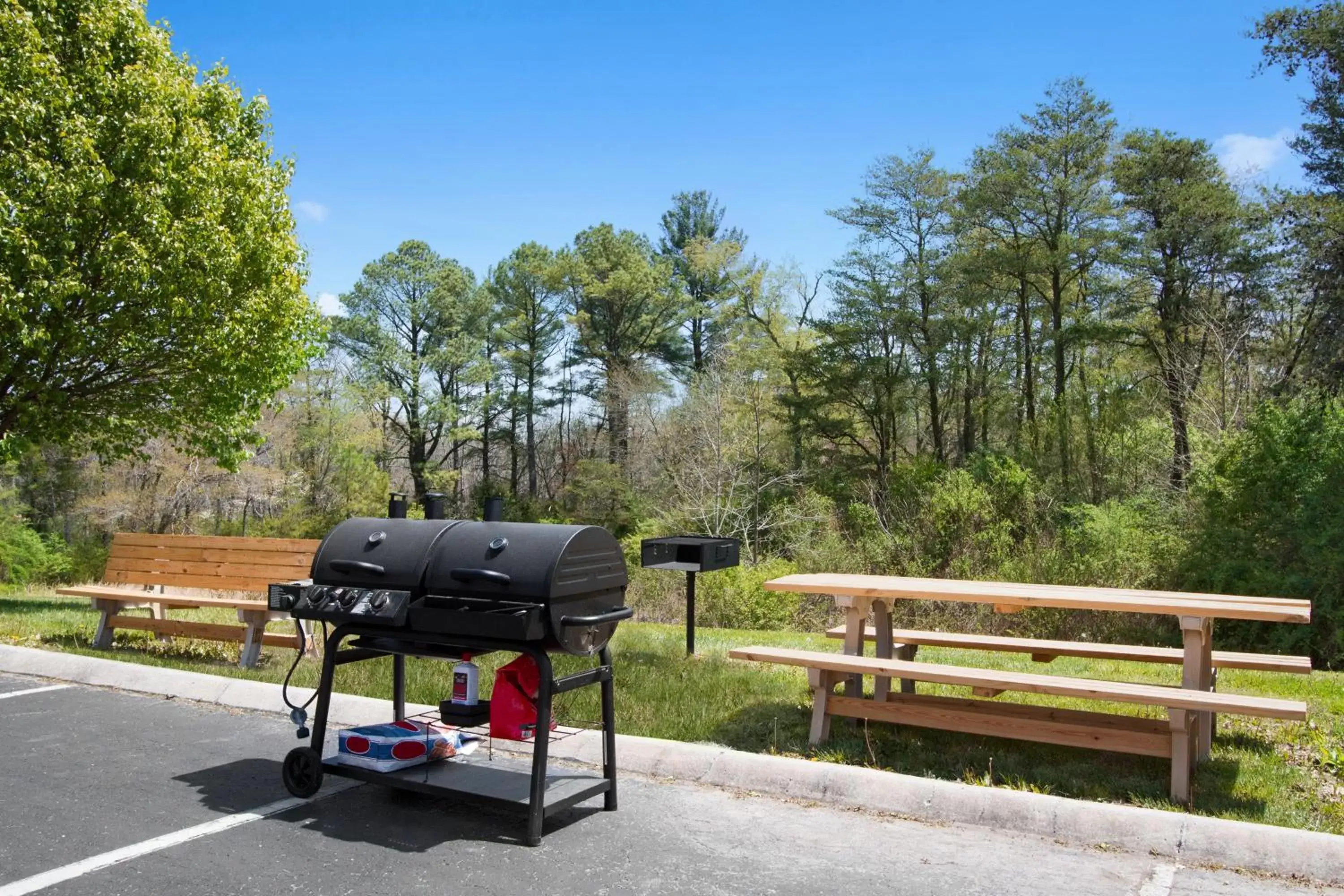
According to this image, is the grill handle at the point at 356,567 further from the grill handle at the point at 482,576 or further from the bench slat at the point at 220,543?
the bench slat at the point at 220,543

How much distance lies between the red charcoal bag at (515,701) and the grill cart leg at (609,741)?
0.85ft

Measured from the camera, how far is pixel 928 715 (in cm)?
521

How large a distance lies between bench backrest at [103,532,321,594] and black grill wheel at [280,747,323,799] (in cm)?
303

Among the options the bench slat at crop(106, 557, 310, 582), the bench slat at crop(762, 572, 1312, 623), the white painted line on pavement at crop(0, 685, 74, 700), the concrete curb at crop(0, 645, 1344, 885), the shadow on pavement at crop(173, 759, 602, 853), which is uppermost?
the bench slat at crop(762, 572, 1312, 623)

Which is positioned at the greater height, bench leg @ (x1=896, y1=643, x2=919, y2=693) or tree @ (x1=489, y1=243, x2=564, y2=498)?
tree @ (x1=489, y1=243, x2=564, y2=498)

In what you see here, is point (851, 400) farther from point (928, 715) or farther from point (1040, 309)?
point (928, 715)

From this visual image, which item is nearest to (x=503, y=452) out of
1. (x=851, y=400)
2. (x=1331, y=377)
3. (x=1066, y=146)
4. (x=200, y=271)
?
(x=851, y=400)

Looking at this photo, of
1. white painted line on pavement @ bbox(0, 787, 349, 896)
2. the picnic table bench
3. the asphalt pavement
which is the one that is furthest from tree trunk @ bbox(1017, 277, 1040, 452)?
white painted line on pavement @ bbox(0, 787, 349, 896)

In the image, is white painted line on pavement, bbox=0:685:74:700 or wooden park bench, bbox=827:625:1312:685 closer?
wooden park bench, bbox=827:625:1312:685

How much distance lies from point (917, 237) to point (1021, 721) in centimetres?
3113

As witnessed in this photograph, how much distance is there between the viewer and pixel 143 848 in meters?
4.01

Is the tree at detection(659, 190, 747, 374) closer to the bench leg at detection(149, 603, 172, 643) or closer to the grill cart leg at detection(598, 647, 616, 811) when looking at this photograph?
the bench leg at detection(149, 603, 172, 643)

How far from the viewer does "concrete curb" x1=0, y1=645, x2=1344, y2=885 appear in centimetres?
390

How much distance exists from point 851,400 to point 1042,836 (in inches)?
1219
